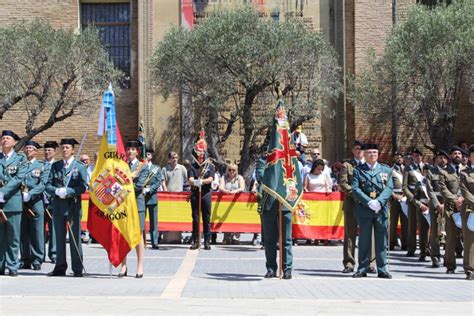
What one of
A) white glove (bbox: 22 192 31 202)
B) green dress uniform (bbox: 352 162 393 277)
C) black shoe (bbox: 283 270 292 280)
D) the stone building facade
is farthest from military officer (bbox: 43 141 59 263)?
the stone building facade

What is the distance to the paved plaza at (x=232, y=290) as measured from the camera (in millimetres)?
8570

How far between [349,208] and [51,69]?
1669 cm

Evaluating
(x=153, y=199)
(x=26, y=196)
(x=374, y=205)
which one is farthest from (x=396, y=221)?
(x=26, y=196)

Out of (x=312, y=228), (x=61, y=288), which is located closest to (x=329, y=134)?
(x=312, y=228)

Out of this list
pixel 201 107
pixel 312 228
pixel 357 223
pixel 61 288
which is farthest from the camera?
pixel 201 107

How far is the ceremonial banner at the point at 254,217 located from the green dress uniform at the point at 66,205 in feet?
21.0

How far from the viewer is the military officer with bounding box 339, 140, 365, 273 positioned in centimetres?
1280

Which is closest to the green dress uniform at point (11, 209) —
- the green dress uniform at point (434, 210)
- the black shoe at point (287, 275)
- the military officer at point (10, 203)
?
the military officer at point (10, 203)

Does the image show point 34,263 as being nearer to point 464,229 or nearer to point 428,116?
point 464,229

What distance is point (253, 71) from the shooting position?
2661cm

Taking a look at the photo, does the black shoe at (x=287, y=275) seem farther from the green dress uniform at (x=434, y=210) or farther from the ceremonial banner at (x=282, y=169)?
the green dress uniform at (x=434, y=210)

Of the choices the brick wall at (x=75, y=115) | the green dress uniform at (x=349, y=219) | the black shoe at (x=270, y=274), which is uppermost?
the brick wall at (x=75, y=115)

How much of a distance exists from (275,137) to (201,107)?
1649 cm

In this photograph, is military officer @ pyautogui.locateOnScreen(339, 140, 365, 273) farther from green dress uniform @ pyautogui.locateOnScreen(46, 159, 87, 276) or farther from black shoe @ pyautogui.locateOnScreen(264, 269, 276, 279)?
green dress uniform @ pyautogui.locateOnScreen(46, 159, 87, 276)
